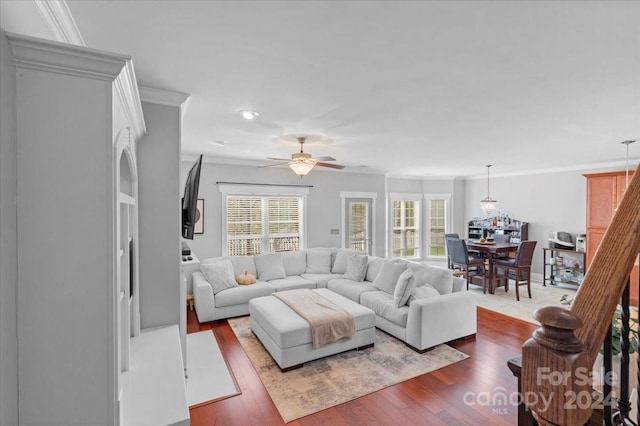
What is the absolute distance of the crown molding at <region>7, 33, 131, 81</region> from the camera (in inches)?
36.4

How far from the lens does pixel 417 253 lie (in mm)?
8805

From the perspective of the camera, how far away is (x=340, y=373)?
3037mm

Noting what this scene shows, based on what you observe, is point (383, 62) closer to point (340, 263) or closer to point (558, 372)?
point (558, 372)

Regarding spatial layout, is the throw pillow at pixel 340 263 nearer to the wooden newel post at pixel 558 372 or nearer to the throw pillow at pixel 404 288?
the throw pillow at pixel 404 288

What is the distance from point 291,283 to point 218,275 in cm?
117

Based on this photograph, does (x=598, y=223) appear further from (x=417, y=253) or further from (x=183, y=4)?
(x=183, y=4)

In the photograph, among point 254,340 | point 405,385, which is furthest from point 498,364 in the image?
point 254,340

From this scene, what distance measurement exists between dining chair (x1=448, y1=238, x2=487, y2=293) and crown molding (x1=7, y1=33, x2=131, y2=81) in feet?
19.7

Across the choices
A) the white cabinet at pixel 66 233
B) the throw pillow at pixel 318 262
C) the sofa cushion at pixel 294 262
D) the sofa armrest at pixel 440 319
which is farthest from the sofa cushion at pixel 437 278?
the white cabinet at pixel 66 233

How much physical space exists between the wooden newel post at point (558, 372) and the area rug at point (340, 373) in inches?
90.7

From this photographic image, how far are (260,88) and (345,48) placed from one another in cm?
87

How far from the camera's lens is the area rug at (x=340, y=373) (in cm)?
261

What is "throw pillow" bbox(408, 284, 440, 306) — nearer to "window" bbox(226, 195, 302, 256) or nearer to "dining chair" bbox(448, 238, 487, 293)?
"dining chair" bbox(448, 238, 487, 293)

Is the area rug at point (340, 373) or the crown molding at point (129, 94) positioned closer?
the crown molding at point (129, 94)
